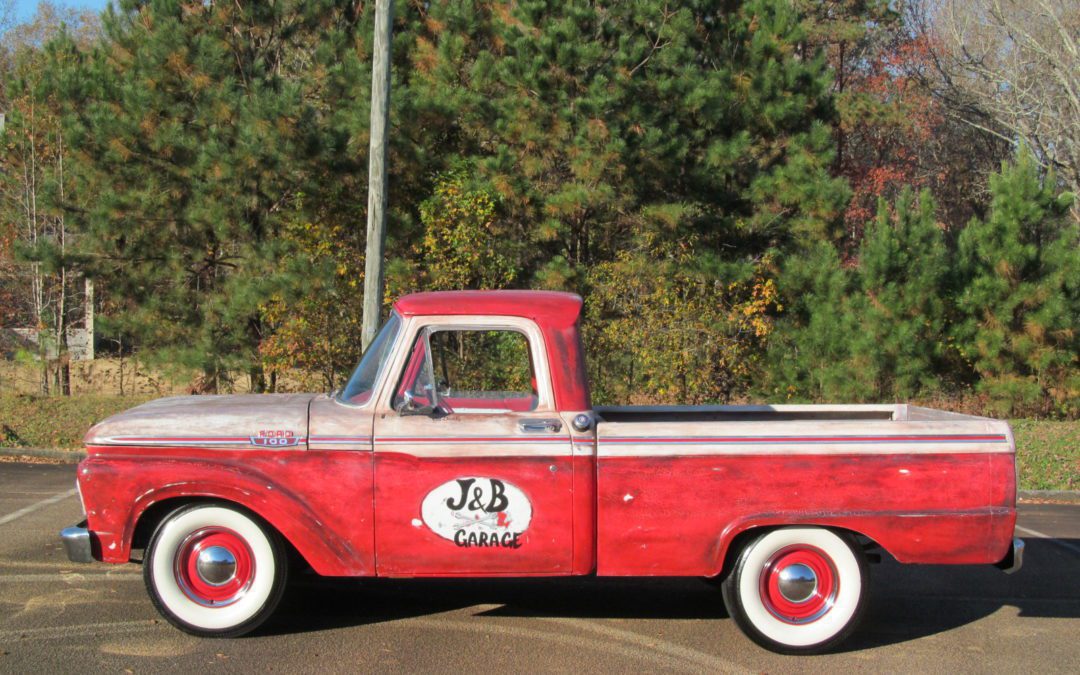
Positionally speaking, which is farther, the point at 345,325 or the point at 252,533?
the point at 345,325

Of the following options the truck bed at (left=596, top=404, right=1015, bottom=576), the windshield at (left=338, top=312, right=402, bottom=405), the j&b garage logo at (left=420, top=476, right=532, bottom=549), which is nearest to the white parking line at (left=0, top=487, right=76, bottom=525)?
the windshield at (left=338, top=312, right=402, bottom=405)

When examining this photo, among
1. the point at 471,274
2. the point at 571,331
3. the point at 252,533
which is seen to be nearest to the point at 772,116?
the point at 471,274

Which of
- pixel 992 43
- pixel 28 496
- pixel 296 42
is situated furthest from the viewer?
pixel 992 43

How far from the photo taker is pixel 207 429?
19.3 feet

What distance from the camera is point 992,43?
2744 cm

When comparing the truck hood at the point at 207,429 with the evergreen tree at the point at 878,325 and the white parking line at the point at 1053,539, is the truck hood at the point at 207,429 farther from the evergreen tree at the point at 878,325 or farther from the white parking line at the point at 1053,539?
the evergreen tree at the point at 878,325

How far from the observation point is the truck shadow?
649 cm

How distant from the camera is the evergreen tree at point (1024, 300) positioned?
599 inches

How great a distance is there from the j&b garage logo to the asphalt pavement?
0.64 metres

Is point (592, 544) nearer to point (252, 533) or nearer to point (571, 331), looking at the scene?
point (571, 331)

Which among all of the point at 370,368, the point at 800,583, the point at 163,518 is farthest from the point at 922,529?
the point at 163,518

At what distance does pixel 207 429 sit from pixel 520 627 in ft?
6.99

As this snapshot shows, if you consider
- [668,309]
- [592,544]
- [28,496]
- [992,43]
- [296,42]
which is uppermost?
[992,43]

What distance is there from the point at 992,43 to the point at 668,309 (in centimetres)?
1702
